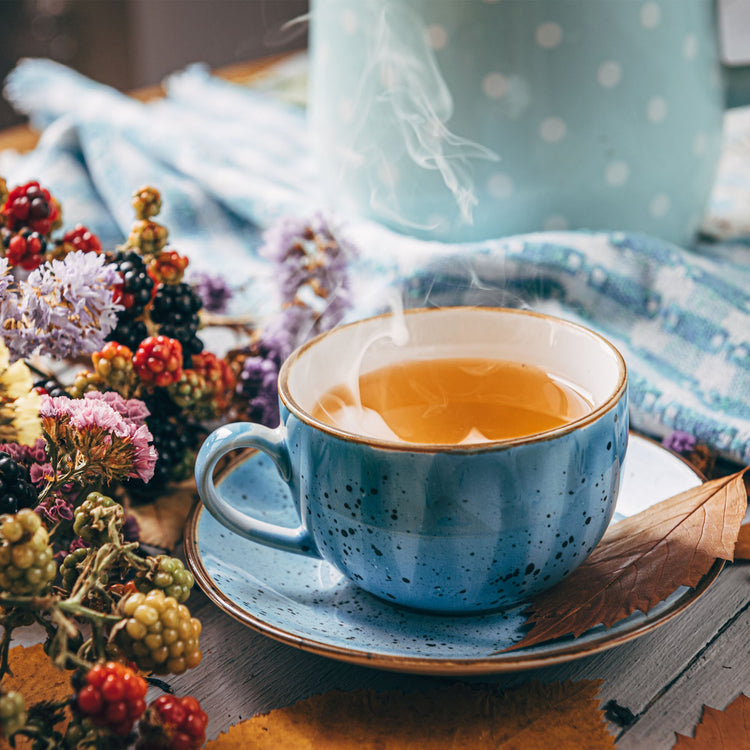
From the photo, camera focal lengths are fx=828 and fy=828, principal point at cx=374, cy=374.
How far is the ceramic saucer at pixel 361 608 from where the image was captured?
1.34ft

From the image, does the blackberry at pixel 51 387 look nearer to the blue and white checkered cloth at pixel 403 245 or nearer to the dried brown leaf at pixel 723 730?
the blue and white checkered cloth at pixel 403 245

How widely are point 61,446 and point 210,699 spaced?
17 cm

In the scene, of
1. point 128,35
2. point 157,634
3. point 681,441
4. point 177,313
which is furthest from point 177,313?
point 128,35

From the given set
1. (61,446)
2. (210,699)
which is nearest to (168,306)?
(61,446)

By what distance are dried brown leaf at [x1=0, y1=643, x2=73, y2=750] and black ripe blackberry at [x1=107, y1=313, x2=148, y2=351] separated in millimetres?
228

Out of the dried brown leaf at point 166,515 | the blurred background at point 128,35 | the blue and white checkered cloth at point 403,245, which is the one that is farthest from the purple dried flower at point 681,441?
the blurred background at point 128,35

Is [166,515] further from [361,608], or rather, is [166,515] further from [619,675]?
[619,675]

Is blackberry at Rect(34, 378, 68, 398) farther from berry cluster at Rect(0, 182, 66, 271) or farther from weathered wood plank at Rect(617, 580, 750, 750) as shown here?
weathered wood plank at Rect(617, 580, 750, 750)

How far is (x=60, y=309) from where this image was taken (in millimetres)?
526

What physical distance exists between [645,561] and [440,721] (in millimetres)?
156

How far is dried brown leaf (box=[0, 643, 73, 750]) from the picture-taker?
17.6 inches

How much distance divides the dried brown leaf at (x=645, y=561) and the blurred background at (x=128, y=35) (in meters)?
3.14

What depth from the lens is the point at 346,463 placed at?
451mm

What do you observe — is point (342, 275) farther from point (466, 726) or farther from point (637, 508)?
point (466, 726)
